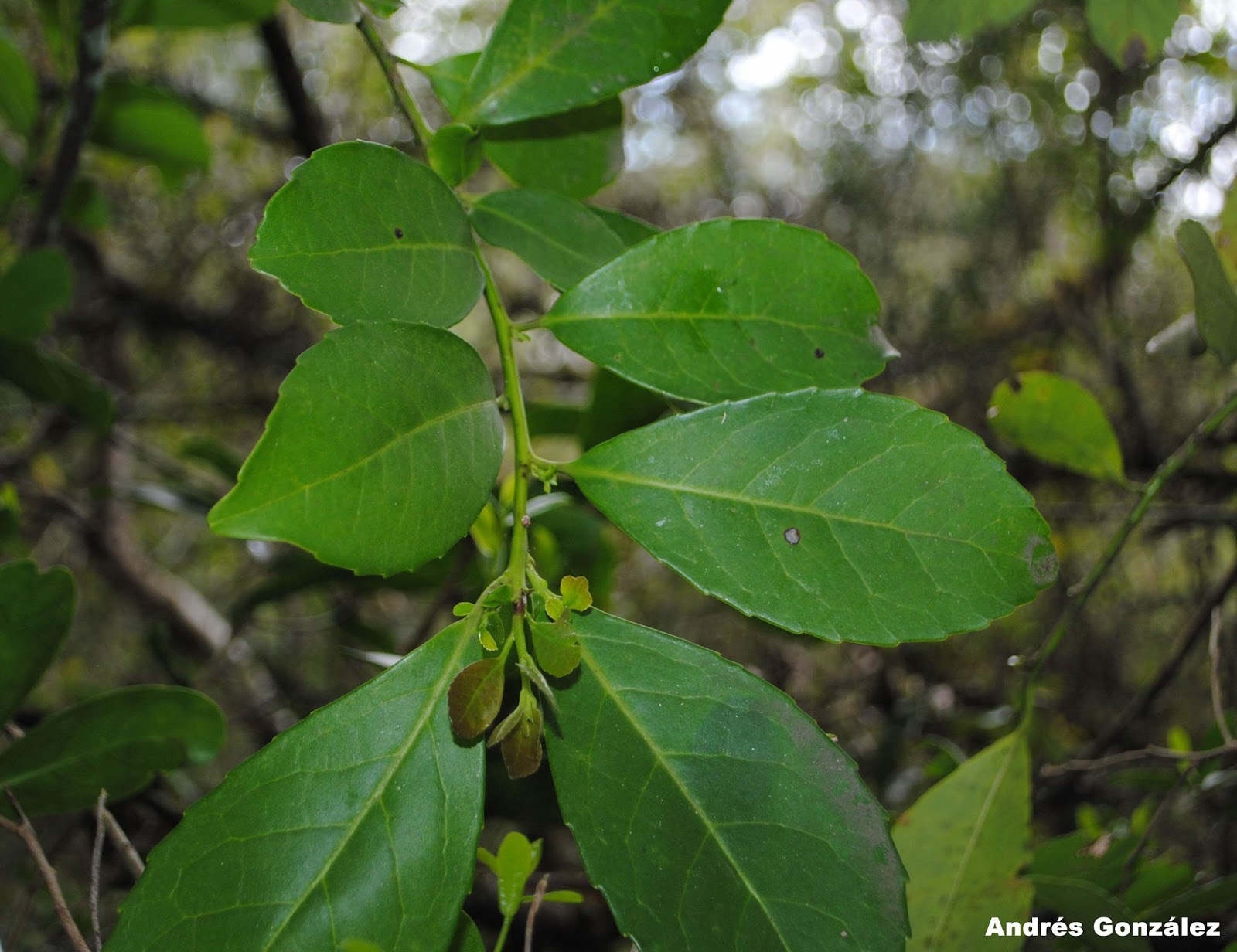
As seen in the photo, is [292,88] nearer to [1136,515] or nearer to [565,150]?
[565,150]

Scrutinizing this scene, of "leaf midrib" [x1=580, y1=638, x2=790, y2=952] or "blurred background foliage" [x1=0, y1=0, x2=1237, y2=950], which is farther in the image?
"blurred background foliage" [x1=0, y1=0, x2=1237, y2=950]

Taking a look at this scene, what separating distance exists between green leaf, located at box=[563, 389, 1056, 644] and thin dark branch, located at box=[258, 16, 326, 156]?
1730 millimetres

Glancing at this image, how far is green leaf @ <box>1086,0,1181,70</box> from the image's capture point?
2.57 ft

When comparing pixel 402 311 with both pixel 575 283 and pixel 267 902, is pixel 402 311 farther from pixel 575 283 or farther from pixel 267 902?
pixel 267 902

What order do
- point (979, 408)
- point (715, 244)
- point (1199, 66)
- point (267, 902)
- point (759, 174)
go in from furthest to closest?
point (759, 174) → point (979, 408) → point (1199, 66) → point (715, 244) → point (267, 902)

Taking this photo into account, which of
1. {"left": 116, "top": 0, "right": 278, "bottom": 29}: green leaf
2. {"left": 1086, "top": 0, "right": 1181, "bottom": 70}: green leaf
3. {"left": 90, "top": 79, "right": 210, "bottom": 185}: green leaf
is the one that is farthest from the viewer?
{"left": 90, "top": 79, "right": 210, "bottom": 185}: green leaf

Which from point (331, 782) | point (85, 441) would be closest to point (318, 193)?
point (331, 782)

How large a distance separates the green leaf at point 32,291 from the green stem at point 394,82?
557mm

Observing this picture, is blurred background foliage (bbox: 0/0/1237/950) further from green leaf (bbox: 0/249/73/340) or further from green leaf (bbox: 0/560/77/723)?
green leaf (bbox: 0/560/77/723)

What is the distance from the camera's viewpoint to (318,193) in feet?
1.53

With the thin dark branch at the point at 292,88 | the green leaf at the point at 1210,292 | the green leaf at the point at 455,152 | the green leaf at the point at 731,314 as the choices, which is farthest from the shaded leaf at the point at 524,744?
the thin dark branch at the point at 292,88

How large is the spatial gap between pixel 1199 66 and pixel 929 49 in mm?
851

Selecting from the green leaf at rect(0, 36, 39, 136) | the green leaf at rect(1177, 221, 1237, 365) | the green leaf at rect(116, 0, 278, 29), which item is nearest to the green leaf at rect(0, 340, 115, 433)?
the green leaf at rect(0, 36, 39, 136)

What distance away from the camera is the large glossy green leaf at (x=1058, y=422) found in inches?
33.0
